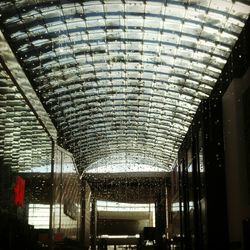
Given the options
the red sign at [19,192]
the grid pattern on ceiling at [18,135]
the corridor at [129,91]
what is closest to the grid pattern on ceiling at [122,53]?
the corridor at [129,91]

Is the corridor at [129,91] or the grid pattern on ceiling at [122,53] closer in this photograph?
the corridor at [129,91]

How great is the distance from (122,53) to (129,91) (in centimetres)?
702

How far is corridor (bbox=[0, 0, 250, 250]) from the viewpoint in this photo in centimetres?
1656

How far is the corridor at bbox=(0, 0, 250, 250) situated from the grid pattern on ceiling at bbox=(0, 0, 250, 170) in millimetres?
69

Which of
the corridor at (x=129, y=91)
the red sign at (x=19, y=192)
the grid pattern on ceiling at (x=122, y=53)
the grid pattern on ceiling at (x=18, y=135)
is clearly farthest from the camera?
the red sign at (x=19, y=192)

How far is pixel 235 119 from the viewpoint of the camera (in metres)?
14.5

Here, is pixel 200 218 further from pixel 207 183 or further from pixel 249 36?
pixel 249 36

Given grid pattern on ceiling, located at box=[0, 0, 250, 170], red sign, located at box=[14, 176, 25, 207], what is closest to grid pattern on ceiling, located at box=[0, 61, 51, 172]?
red sign, located at box=[14, 176, 25, 207]

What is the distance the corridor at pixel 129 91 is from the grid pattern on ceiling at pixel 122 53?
0.23 feet

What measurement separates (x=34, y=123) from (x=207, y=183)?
424 inches

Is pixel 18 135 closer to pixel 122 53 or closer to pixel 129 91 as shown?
pixel 122 53

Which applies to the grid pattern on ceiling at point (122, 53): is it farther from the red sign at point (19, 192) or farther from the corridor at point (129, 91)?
the red sign at point (19, 192)

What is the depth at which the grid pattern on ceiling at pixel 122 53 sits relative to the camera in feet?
65.7

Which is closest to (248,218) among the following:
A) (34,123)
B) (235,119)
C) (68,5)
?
(235,119)
